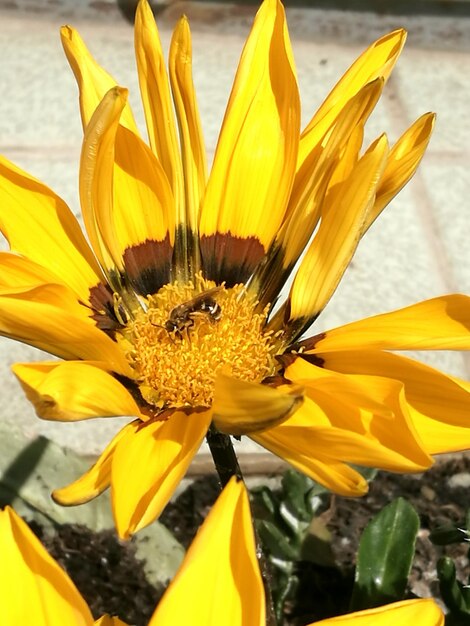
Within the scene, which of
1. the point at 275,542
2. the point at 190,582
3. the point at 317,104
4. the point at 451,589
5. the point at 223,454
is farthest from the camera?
the point at 317,104

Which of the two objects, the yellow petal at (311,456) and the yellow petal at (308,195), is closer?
the yellow petal at (311,456)

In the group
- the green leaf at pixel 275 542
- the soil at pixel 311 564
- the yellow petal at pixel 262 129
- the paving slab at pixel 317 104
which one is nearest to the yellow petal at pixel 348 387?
the yellow petal at pixel 262 129

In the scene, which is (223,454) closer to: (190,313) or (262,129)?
(190,313)

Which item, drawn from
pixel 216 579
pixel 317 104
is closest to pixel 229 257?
pixel 216 579

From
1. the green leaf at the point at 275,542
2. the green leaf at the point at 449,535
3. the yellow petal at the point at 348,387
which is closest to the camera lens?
the yellow petal at the point at 348,387

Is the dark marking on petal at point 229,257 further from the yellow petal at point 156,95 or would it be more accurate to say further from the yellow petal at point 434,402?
the yellow petal at point 434,402

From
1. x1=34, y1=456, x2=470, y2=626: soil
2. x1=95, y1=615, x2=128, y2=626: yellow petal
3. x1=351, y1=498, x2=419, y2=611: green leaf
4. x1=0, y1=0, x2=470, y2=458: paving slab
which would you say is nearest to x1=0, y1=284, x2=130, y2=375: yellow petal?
x1=95, y1=615, x2=128, y2=626: yellow petal

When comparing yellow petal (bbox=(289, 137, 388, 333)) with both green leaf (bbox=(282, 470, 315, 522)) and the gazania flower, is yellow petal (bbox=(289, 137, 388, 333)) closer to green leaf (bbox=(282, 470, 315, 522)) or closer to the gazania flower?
the gazania flower
